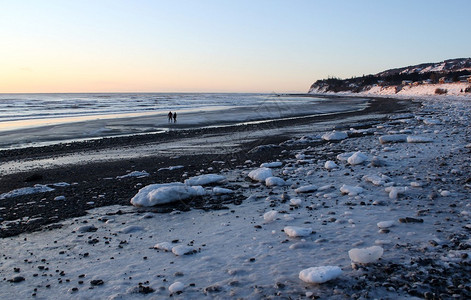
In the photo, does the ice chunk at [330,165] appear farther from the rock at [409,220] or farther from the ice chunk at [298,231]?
the ice chunk at [298,231]

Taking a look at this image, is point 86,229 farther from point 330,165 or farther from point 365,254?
point 330,165

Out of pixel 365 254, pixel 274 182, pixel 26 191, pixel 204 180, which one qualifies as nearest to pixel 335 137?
pixel 274 182

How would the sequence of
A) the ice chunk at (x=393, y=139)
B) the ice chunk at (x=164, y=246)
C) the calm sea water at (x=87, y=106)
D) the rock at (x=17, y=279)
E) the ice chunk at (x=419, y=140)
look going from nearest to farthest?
the rock at (x=17, y=279) < the ice chunk at (x=164, y=246) < the ice chunk at (x=419, y=140) < the ice chunk at (x=393, y=139) < the calm sea water at (x=87, y=106)

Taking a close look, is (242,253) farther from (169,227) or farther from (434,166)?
(434,166)

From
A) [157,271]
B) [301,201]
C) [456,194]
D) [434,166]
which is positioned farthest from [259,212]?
[434,166]

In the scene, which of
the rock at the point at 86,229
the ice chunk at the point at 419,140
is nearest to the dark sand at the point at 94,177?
the rock at the point at 86,229

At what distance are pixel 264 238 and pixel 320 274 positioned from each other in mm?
1463

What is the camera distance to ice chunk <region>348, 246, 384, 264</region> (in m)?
4.28

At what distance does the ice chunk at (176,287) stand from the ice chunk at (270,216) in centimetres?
232

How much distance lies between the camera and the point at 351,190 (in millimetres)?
7246

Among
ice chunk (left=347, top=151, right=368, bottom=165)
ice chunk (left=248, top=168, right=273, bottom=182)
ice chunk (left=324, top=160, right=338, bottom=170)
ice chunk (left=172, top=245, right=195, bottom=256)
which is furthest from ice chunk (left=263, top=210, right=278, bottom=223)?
ice chunk (left=347, top=151, right=368, bottom=165)

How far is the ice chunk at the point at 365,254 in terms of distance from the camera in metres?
4.28

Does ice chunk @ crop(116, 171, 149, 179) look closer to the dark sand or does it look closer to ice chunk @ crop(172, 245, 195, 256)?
the dark sand

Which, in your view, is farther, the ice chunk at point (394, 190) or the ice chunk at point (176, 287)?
the ice chunk at point (394, 190)
